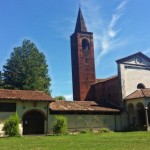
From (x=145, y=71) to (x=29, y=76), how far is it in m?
18.9

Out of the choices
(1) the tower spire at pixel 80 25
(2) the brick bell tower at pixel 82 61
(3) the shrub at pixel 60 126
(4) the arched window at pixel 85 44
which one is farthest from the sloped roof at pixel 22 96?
(1) the tower spire at pixel 80 25

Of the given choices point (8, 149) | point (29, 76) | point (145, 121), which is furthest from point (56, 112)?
point (8, 149)

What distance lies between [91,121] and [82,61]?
1328 centimetres

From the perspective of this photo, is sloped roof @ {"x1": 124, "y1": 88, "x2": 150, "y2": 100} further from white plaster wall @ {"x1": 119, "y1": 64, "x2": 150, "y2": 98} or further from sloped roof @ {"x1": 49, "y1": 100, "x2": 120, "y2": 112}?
sloped roof @ {"x1": 49, "y1": 100, "x2": 120, "y2": 112}

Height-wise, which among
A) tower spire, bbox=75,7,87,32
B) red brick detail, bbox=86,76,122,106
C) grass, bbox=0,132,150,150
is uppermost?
tower spire, bbox=75,7,87,32

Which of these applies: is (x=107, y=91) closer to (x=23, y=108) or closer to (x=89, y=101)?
(x=89, y=101)

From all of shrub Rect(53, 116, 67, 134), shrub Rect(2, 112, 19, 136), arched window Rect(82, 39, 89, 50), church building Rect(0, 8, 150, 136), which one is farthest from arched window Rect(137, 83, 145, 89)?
shrub Rect(2, 112, 19, 136)

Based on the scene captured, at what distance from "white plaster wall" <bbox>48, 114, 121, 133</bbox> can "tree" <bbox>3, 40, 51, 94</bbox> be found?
1392 centimetres

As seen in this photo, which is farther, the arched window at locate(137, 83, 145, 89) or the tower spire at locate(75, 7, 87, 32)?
the tower spire at locate(75, 7, 87, 32)

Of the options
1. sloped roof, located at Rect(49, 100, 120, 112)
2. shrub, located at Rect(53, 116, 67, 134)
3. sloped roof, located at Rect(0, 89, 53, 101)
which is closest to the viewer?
Result: shrub, located at Rect(53, 116, 67, 134)

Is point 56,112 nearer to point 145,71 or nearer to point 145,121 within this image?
point 145,121

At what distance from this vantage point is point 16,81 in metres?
48.2

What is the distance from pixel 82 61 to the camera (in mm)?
47125

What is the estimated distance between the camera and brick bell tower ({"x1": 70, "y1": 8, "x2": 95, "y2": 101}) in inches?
1838
